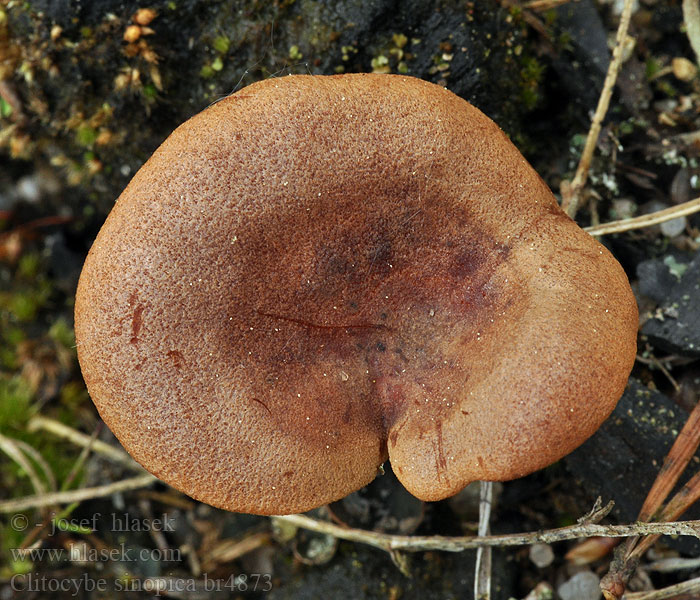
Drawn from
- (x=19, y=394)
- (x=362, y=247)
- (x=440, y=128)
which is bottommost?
(x=19, y=394)

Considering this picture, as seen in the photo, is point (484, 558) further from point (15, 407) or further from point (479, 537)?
point (15, 407)

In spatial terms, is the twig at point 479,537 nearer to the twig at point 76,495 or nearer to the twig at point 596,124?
the twig at point 76,495

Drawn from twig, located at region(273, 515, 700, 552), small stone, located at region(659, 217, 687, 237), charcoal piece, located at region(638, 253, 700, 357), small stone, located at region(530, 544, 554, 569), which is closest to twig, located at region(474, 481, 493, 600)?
twig, located at region(273, 515, 700, 552)

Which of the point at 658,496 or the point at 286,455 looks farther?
the point at 658,496

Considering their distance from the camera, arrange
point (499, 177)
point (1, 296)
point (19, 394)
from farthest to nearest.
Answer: point (1, 296) < point (19, 394) < point (499, 177)

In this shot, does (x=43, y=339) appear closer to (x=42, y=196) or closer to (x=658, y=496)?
(x=42, y=196)

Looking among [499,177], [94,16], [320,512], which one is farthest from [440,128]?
[320,512]

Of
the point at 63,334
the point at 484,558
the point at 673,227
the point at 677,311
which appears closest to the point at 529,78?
the point at 673,227
